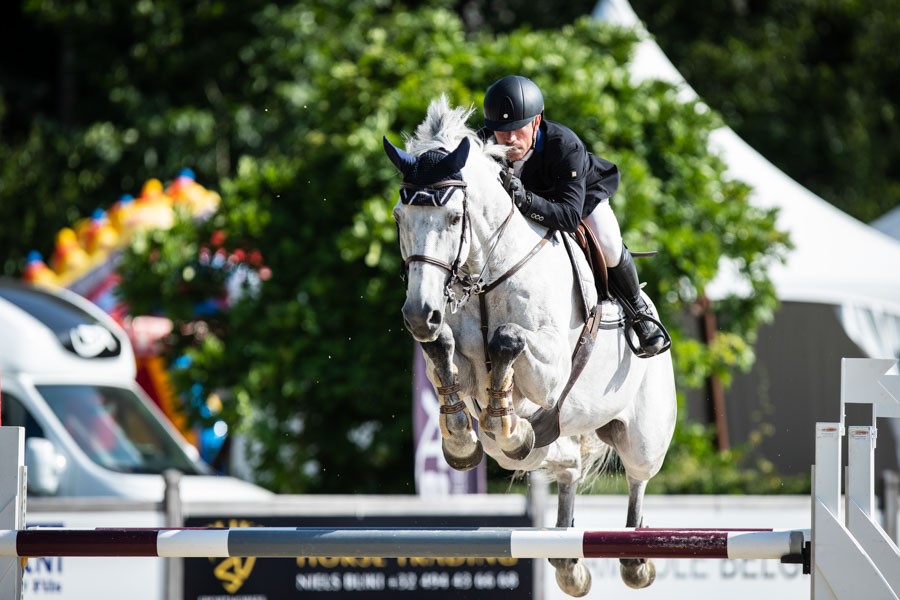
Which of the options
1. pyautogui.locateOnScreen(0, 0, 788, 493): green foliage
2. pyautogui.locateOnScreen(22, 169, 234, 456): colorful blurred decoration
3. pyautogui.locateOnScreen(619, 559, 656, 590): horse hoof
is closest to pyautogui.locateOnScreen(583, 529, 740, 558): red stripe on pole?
pyautogui.locateOnScreen(619, 559, 656, 590): horse hoof

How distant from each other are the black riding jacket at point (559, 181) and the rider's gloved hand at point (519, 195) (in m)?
0.02

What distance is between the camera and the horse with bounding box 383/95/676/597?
14.5ft

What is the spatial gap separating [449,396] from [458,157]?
2.68 feet

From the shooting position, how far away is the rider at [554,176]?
4762 millimetres

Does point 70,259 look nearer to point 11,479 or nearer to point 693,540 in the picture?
point 11,479

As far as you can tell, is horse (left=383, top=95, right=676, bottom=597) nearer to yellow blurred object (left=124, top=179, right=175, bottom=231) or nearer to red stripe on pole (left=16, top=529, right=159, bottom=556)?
red stripe on pole (left=16, top=529, right=159, bottom=556)

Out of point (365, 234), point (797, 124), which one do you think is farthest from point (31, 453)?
point (797, 124)

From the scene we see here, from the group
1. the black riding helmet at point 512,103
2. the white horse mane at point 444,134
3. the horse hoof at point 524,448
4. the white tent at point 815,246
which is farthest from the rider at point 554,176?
the white tent at point 815,246

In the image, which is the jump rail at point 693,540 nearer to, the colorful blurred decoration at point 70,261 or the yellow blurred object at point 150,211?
the yellow blurred object at point 150,211

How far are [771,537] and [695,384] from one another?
5208 millimetres

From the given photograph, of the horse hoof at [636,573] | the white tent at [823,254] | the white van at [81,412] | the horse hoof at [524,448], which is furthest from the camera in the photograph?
the white tent at [823,254]

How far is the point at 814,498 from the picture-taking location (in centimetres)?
443

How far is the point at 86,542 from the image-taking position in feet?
15.4

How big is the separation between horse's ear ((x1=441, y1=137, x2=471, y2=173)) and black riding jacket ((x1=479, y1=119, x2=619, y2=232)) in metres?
0.41
